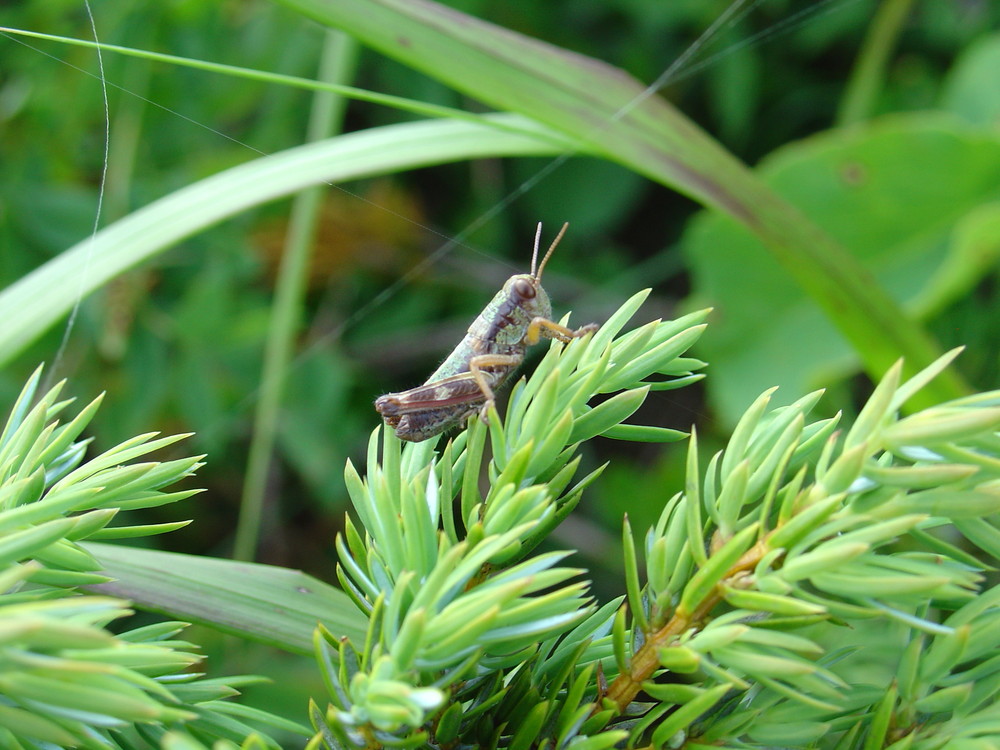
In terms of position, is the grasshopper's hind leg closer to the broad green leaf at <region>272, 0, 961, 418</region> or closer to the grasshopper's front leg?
the grasshopper's front leg

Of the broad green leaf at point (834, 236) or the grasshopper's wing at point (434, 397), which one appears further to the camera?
the broad green leaf at point (834, 236)

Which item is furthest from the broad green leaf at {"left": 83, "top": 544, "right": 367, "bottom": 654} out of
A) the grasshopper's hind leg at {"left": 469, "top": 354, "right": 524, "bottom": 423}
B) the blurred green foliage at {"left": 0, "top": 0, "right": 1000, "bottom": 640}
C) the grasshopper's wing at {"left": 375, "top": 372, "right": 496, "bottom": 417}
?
the blurred green foliage at {"left": 0, "top": 0, "right": 1000, "bottom": 640}

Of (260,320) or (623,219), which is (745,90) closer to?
(623,219)

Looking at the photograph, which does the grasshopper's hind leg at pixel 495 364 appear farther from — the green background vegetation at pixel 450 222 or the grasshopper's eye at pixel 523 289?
the green background vegetation at pixel 450 222

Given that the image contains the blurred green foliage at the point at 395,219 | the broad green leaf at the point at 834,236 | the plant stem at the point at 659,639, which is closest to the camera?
the plant stem at the point at 659,639

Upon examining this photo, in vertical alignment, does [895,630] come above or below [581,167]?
below

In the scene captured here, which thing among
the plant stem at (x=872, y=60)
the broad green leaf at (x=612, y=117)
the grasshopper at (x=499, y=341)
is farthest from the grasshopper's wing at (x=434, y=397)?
the plant stem at (x=872, y=60)

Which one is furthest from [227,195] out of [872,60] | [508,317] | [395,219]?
[872,60]

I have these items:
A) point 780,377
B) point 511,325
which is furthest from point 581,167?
point 511,325

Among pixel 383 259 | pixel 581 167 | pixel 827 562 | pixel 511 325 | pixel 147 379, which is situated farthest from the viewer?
pixel 581 167
